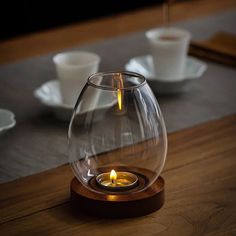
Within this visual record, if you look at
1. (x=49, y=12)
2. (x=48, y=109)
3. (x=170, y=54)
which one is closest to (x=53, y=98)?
(x=48, y=109)

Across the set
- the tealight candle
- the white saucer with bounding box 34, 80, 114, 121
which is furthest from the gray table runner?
the tealight candle

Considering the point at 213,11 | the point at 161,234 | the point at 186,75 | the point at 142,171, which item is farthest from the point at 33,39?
the point at 161,234

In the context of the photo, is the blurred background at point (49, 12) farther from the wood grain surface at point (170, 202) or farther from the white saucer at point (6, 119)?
the wood grain surface at point (170, 202)

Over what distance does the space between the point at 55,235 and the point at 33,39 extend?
96cm

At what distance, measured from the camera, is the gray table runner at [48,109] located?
1187mm

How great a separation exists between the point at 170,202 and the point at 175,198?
0.06 feet

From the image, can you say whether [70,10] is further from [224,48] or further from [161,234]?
[161,234]

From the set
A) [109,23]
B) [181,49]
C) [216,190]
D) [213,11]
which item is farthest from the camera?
[213,11]

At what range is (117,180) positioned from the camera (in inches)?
39.9

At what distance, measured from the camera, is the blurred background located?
2773 mm

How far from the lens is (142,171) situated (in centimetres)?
102

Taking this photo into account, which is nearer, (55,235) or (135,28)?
(55,235)

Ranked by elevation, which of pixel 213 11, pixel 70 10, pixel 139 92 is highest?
pixel 139 92

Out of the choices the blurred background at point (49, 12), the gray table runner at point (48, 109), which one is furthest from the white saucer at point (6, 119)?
the blurred background at point (49, 12)
